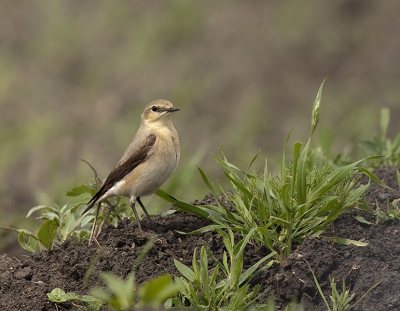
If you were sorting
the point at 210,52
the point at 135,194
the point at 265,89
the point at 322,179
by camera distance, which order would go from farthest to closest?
the point at 210,52, the point at 265,89, the point at 135,194, the point at 322,179

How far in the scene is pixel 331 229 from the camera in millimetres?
5570

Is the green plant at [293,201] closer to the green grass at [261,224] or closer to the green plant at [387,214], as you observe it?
the green grass at [261,224]

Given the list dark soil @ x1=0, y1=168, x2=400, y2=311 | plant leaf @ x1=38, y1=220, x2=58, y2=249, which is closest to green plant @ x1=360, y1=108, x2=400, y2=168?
dark soil @ x1=0, y1=168, x2=400, y2=311

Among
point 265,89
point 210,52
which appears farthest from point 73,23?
→ point 265,89

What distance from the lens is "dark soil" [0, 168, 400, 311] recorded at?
4.97 metres

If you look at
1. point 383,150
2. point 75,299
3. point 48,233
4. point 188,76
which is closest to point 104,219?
point 48,233

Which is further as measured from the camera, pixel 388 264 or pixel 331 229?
pixel 331 229

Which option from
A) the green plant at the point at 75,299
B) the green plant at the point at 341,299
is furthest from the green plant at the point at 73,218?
the green plant at the point at 341,299

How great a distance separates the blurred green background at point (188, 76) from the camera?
11.4 meters

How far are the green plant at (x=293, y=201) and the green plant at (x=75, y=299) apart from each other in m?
1.06

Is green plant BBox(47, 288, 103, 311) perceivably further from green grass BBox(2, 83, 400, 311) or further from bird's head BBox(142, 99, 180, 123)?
bird's head BBox(142, 99, 180, 123)

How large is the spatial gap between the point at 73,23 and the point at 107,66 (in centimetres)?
145

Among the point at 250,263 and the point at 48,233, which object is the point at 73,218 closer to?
the point at 48,233

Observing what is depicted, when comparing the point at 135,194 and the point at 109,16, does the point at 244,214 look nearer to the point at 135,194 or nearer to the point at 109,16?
the point at 135,194
